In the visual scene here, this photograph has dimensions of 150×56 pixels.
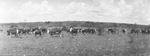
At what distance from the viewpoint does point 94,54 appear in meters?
17.2

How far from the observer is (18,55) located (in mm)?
15945

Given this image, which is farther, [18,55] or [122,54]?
[122,54]

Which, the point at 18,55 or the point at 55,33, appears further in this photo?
the point at 55,33

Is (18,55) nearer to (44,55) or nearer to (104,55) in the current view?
(44,55)

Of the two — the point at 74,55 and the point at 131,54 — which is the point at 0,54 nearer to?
the point at 74,55

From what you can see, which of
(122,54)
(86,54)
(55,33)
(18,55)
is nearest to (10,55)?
(18,55)

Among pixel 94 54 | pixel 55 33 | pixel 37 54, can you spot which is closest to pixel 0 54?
pixel 37 54

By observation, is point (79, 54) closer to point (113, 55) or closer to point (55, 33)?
point (113, 55)

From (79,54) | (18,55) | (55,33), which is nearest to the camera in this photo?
(18,55)

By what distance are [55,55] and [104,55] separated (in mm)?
3788

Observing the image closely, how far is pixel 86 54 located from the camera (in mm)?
17203

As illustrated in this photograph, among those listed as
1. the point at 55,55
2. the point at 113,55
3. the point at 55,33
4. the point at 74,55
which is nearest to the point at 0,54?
the point at 55,55

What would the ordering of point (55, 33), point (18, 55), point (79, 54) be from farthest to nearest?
1. point (55, 33)
2. point (79, 54)
3. point (18, 55)

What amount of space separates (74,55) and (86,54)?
3.94 ft
